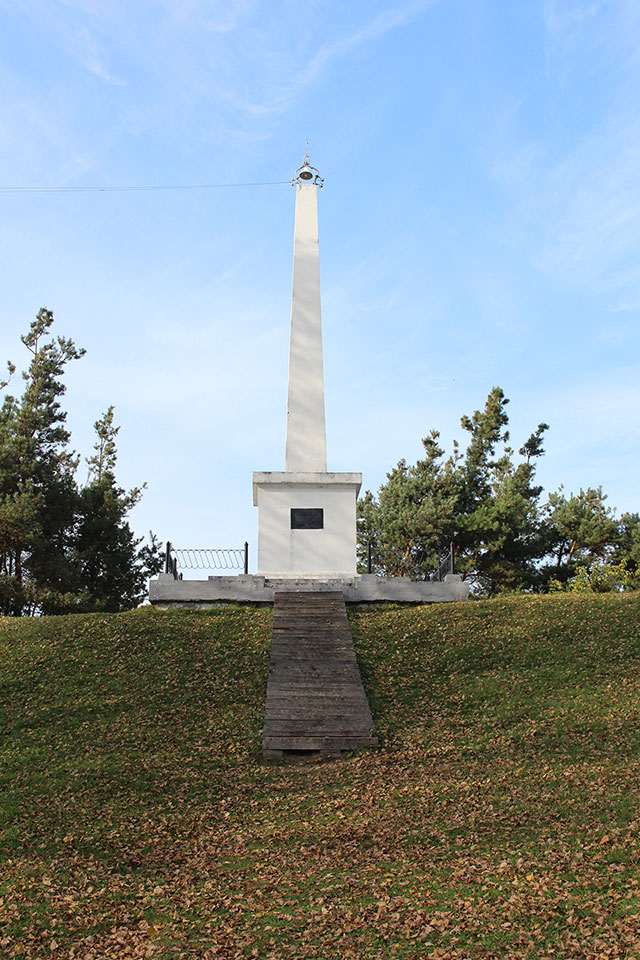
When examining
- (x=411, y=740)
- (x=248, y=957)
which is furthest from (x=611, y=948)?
(x=411, y=740)

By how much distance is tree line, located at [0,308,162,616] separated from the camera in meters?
25.5

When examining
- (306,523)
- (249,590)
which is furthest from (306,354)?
(249,590)

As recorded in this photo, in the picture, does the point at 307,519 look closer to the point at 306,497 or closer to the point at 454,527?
the point at 306,497

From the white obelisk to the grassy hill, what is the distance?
2.03m

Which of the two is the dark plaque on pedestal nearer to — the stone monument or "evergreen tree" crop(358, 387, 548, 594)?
the stone monument

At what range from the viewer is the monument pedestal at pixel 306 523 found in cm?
1898

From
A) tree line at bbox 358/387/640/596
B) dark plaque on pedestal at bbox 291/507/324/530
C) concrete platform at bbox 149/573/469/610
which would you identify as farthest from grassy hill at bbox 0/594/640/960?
tree line at bbox 358/387/640/596

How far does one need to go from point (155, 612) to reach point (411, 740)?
7.27 metres

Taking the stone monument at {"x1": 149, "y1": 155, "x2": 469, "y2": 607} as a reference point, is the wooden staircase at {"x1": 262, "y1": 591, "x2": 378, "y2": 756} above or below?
below

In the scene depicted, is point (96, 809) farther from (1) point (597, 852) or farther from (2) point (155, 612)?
(2) point (155, 612)

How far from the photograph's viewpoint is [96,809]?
10.1 m

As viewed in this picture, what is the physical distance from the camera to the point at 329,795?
10469 mm

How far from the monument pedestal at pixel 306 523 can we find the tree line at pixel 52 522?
9189 millimetres

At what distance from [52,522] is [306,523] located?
11120 mm
